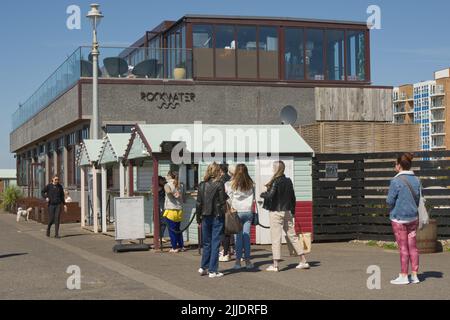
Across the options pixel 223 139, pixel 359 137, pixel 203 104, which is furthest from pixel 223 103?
pixel 223 139

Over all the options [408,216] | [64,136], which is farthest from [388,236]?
[64,136]

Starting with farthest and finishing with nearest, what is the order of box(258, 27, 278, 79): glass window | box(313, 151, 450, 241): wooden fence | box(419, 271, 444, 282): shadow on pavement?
box(258, 27, 278, 79): glass window < box(313, 151, 450, 241): wooden fence < box(419, 271, 444, 282): shadow on pavement

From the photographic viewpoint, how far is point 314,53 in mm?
31609

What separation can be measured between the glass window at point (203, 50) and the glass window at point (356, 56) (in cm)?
549

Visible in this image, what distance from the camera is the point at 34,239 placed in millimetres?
21688

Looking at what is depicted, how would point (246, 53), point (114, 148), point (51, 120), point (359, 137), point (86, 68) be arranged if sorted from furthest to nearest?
point (51, 120) → point (246, 53) → point (86, 68) → point (359, 137) → point (114, 148)

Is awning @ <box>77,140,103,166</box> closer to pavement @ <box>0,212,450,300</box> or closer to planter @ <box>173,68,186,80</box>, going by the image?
planter @ <box>173,68,186,80</box>

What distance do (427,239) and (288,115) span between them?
12266 mm

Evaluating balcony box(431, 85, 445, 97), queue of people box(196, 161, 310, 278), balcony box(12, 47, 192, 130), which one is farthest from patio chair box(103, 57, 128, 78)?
balcony box(431, 85, 445, 97)

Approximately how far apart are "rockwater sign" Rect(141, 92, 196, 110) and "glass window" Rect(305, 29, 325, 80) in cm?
486

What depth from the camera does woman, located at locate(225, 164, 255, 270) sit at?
44.9 ft

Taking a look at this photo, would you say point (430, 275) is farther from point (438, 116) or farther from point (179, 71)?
point (438, 116)

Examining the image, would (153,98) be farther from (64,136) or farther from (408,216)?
(408,216)
